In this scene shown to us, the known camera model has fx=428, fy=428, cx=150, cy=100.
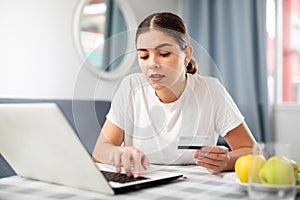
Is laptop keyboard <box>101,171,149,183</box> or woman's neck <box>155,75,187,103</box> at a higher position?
woman's neck <box>155,75,187,103</box>

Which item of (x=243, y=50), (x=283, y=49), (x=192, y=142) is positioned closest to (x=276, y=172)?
(x=192, y=142)

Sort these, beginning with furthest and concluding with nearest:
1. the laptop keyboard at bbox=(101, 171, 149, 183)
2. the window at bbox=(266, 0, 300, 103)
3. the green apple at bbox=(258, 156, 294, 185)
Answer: the window at bbox=(266, 0, 300, 103)
the laptop keyboard at bbox=(101, 171, 149, 183)
the green apple at bbox=(258, 156, 294, 185)

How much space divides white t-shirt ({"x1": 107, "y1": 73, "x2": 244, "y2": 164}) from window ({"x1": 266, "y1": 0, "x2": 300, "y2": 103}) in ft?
6.17

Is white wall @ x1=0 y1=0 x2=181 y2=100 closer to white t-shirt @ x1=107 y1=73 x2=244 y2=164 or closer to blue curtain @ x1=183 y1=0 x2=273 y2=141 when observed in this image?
blue curtain @ x1=183 y1=0 x2=273 y2=141

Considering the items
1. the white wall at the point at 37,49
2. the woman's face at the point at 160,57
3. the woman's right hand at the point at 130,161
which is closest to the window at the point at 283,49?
the white wall at the point at 37,49

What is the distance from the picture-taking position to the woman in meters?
1.21

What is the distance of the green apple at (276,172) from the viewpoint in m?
0.77

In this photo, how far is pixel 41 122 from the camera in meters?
0.85

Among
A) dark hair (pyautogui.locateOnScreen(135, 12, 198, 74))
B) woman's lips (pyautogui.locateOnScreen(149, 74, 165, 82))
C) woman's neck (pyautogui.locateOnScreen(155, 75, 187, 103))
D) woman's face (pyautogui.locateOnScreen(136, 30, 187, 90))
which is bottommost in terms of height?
woman's neck (pyautogui.locateOnScreen(155, 75, 187, 103))

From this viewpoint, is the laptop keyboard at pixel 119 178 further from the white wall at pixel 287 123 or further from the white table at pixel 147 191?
the white wall at pixel 287 123

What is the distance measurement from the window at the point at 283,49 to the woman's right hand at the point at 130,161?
7.72 feet

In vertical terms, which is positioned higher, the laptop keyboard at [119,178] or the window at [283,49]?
the window at [283,49]

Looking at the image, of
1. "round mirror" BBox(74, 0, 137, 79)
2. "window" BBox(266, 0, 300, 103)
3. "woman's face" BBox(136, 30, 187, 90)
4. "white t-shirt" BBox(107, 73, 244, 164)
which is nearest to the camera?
"woman's face" BBox(136, 30, 187, 90)

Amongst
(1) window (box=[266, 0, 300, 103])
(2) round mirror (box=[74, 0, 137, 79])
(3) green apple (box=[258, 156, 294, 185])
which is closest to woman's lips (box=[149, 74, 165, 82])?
(3) green apple (box=[258, 156, 294, 185])
